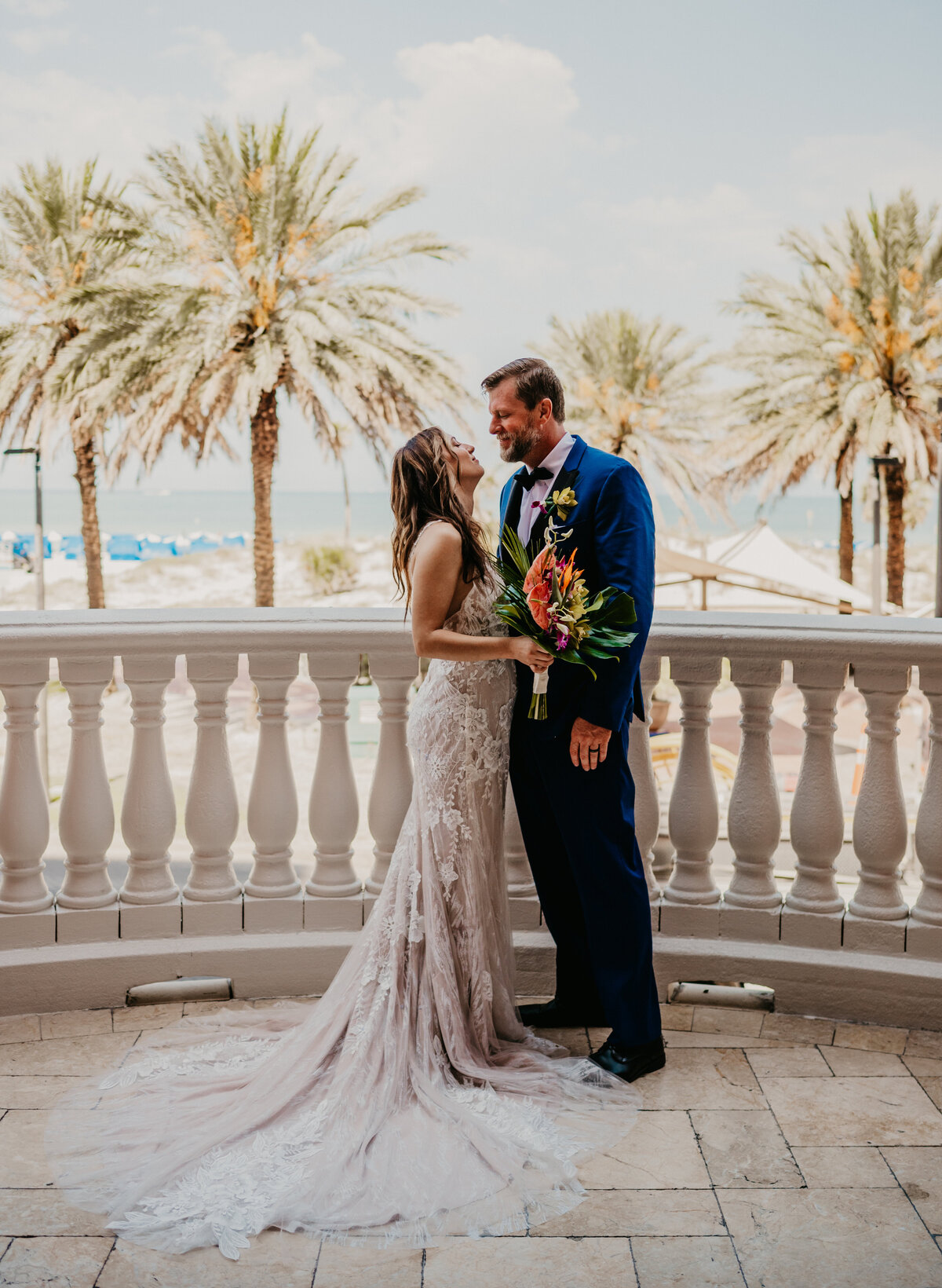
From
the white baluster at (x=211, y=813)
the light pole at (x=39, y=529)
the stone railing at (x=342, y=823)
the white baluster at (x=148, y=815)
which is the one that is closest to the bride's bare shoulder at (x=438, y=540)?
the stone railing at (x=342, y=823)

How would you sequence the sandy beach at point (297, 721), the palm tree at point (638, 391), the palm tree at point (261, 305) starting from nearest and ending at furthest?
the sandy beach at point (297, 721)
the palm tree at point (261, 305)
the palm tree at point (638, 391)

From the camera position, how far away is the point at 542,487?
2.98m

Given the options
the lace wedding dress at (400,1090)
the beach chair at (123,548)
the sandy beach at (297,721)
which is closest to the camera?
the lace wedding dress at (400,1090)

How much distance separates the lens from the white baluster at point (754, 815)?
10.5ft

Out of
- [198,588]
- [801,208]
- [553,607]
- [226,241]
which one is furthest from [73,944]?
[801,208]

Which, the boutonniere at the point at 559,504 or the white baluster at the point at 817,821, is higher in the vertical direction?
the boutonniere at the point at 559,504

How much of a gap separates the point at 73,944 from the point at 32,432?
18064mm

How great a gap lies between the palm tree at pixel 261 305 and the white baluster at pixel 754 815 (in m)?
13.9

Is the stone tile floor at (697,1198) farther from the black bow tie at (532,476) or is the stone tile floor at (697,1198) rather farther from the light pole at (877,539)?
the light pole at (877,539)

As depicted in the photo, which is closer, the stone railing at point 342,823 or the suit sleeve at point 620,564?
the suit sleeve at point 620,564

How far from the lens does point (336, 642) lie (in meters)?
3.25

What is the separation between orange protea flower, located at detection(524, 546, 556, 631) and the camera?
8.59 ft

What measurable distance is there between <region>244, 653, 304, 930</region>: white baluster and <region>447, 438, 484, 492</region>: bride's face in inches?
28.9

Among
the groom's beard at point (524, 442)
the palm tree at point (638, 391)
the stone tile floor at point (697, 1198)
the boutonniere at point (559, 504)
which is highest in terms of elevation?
the palm tree at point (638, 391)
